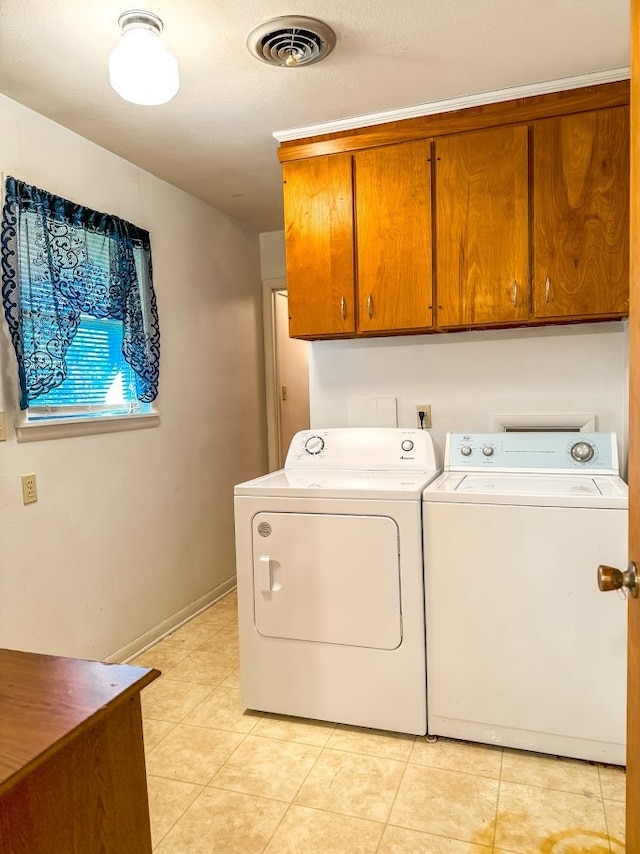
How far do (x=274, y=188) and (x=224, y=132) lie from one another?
Answer: 2.45 ft

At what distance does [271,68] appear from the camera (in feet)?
6.78

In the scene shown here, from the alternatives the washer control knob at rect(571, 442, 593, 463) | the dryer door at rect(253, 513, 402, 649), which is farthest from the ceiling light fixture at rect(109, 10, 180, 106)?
the washer control knob at rect(571, 442, 593, 463)

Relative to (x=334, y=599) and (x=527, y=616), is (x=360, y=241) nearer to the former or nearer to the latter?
(x=334, y=599)

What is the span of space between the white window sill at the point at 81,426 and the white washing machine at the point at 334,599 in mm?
821

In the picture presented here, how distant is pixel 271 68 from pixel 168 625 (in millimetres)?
2598

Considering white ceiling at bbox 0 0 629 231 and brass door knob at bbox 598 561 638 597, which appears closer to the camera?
brass door knob at bbox 598 561 638 597

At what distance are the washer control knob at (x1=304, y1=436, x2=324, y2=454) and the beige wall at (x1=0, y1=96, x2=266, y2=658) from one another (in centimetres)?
86

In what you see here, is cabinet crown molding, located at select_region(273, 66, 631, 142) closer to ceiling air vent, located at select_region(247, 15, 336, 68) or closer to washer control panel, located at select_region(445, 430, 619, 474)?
ceiling air vent, located at select_region(247, 15, 336, 68)

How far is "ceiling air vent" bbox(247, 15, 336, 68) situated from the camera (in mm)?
1808

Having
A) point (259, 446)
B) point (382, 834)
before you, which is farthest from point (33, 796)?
point (259, 446)

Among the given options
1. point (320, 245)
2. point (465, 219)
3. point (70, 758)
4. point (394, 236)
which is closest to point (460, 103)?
point (465, 219)

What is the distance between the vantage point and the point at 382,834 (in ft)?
5.38

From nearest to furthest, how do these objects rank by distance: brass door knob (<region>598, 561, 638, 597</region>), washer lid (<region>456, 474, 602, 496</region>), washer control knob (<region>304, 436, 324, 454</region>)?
1. brass door knob (<region>598, 561, 638, 597</region>)
2. washer lid (<region>456, 474, 602, 496</region>)
3. washer control knob (<region>304, 436, 324, 454</region>)

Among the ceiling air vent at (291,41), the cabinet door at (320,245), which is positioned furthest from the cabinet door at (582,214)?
the ceiling air vent at (291,41)
